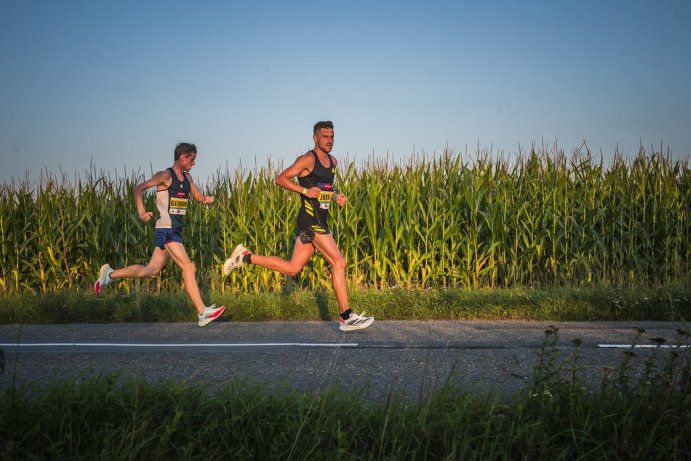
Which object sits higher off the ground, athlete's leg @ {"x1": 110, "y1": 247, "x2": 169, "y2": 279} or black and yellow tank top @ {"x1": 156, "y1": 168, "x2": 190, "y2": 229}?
black and yellow tank top @ {"x1": 156, "y1": 168, "x2": 190, "y2": 229}

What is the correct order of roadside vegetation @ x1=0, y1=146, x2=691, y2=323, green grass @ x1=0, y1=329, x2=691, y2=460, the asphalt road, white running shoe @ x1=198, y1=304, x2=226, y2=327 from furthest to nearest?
roadside vegetation @ x1=0, y1=146, x2=691, y2=323
white running shoe @ x1=198, y1=304, x2=226, y2=327
the asphalt road
green grass @ x1=0, y1=329, x2=691, y2=460

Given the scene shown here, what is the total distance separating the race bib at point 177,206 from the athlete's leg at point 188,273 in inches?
16.1

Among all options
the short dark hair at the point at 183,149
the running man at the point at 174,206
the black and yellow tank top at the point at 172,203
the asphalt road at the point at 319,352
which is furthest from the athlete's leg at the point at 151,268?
the short dark hair at the point at 183,149

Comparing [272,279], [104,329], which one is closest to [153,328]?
[104,329]

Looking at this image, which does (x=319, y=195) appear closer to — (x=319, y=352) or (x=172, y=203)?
(x=172, y=203)

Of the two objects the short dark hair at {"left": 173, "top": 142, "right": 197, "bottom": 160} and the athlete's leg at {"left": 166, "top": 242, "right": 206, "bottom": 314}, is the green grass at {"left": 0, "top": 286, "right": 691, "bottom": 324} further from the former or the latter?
the short dark hair at {"left": 173, "top": 142, "right": 197, "bottom": 160}

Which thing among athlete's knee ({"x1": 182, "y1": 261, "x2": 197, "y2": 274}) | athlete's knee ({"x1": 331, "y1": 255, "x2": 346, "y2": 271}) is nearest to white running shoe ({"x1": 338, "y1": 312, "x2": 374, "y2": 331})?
athlete's knee ({"x1": 331, "y1": 255, "x2": 346, "y2": 271})

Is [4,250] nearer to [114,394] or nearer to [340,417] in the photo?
[114,394]

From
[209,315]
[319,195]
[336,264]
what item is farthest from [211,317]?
[319,195]

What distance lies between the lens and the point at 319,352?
6184 mm

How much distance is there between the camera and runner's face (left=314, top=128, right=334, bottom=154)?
7762 mm

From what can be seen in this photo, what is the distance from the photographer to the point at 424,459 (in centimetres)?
319

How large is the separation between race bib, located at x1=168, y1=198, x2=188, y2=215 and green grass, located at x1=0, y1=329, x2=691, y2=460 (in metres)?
4.80

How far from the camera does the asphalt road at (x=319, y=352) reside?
499 centimetres
